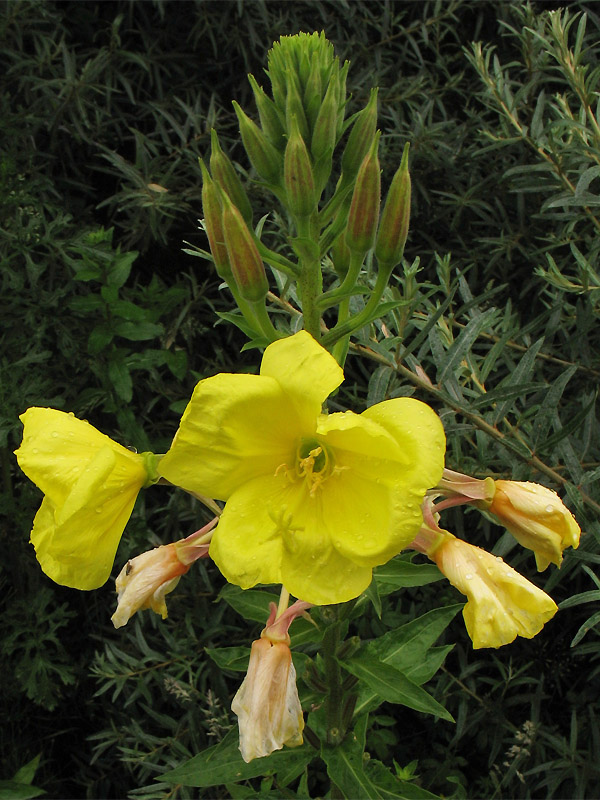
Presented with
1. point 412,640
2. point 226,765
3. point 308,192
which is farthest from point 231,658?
point 308,192

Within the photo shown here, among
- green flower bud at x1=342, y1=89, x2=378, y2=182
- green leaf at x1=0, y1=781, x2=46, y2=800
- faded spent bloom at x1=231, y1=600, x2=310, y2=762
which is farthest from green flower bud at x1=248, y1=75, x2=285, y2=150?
green leaf at x1=0, y1=781, x2=46, y2=800

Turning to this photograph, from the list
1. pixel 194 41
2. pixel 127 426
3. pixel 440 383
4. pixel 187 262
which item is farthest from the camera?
pixel 187 262

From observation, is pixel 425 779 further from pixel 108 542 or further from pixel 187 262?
pixel 187 262

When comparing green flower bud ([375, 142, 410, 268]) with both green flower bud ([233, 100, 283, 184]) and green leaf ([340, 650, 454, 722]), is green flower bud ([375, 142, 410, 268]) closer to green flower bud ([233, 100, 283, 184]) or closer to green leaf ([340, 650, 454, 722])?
green flower bud ([233, 100, 283, 184])

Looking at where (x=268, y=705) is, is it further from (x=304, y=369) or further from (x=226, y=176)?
(x=226, y=176)

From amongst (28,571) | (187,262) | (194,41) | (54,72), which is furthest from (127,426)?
(194,41)

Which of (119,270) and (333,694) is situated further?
(119,270)
